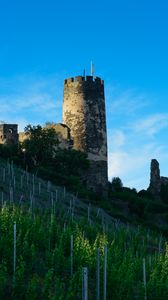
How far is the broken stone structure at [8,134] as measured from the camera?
43031 millimetres

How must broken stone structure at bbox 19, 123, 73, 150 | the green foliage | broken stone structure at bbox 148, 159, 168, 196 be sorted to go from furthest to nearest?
broken stone structure at bbox 148, 159, 168, 196, broken stone structure at bbox 19, 123, 73, 150, the green foliage

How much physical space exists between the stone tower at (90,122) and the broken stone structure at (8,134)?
340 centimetres

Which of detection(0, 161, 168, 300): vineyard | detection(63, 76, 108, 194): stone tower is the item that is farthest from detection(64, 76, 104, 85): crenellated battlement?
detection(0, 161, 168, 300): vineyard

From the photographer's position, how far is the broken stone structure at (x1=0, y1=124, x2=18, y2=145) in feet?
141

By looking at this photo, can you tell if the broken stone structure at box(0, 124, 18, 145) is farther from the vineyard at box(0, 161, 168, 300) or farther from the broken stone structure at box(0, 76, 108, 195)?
the vineyard at box(0, 161, 168, 300)

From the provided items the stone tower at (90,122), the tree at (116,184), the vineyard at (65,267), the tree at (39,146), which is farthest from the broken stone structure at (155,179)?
the vineyard at (65,267)

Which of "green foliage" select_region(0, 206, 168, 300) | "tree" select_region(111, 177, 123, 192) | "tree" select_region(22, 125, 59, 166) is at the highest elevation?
"tree" select_region(22, 125, 59, 166)

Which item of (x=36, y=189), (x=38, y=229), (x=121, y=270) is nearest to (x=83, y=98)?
(x=36, y=189)

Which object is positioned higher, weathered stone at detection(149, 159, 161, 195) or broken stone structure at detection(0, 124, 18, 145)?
broken stone structure at detection(0, 124, 18, 145)

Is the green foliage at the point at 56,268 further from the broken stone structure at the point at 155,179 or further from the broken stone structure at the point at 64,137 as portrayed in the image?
the broken stone structure at the point at 155,179

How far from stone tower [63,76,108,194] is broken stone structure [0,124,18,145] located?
340 centimetres

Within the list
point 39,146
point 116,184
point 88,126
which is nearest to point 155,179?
point 116,184

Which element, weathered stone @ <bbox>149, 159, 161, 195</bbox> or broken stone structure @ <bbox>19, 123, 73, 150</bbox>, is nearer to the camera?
broken stone structure @ <bbox>19, 123, 73, 150</bbox>

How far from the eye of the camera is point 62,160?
3947cm
